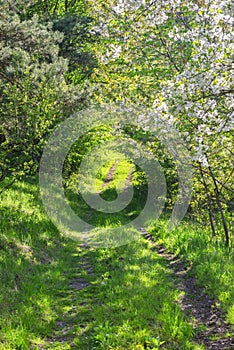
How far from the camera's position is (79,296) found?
732cm

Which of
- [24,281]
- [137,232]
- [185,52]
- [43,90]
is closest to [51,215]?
[137,232]

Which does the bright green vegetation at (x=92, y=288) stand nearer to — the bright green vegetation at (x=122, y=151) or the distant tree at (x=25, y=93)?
the bright green vegetation at (x=122, y=151)

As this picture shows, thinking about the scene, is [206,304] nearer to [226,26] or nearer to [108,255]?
[108,255]

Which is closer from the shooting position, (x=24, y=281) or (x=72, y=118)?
(x=24, y=281)

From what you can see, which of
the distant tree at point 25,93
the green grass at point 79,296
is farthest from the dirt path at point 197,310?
the distant tree at point 25,93

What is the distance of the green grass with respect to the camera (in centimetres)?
535

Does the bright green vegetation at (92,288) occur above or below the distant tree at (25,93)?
below

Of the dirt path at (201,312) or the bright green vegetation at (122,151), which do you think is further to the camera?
the bright green vegetation at (122,151)

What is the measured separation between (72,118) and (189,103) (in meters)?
9.84

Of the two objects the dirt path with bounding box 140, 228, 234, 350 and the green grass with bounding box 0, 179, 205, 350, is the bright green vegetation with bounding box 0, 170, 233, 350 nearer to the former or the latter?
the green grass with bounding box 0, 179, 205, 350

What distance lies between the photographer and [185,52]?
11.0 metres

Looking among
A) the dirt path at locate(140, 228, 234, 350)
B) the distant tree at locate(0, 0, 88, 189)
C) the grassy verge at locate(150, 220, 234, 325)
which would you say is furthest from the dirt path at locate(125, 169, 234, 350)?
the distant tree at locate(0, 0, 88, 189)

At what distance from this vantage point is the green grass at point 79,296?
5348 mm

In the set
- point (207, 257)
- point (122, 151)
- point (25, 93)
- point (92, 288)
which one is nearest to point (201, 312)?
point (92, 288)
